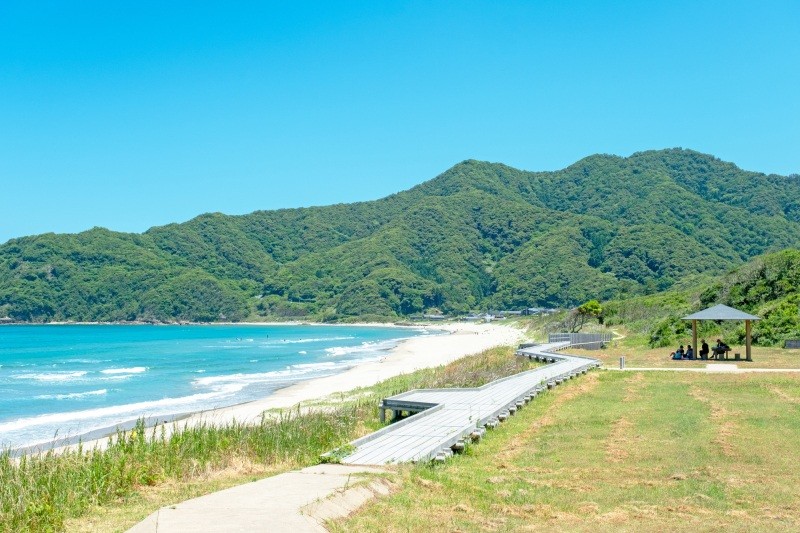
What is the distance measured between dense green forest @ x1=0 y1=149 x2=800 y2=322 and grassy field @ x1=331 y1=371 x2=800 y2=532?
10484 cm

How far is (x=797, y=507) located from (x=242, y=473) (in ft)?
19.4

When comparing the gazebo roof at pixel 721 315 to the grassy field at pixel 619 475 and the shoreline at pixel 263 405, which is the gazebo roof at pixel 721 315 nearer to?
the grassy field at pixel 619 475

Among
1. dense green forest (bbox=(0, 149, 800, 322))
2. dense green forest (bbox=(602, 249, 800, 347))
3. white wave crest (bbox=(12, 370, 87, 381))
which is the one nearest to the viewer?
dense green forest (bbox=(602, 249, 800, 347))

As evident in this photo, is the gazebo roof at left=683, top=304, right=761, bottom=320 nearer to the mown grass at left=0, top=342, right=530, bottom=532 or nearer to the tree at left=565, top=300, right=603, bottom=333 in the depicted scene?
the mown grass at left=0, top=342, right=530, bottom=532

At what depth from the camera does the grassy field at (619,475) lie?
6.34m

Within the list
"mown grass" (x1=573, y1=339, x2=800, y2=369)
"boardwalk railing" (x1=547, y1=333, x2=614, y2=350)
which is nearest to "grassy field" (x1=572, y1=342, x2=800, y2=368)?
"mown grass" (x1=573, y1=339, x2=800, y2=369)

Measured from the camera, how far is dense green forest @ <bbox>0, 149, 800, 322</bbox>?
133250mm

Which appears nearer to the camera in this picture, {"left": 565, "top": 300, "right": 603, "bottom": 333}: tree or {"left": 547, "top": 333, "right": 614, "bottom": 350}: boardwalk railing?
{"left": 547, "top": 333, "right": 614, "bottom": 350}: boardwalk railing

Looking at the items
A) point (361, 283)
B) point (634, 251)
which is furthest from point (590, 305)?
point (361, 283)

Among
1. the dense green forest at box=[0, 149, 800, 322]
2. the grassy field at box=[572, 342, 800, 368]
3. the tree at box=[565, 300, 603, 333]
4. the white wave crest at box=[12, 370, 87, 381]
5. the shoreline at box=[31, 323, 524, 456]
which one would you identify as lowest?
the white wave crest at box=[12, 370, 87, 381]

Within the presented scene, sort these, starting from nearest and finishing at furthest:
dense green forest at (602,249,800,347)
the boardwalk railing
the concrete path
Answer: the concrete path < dense green forest at (602,249,800,347) < the boardwalk railing

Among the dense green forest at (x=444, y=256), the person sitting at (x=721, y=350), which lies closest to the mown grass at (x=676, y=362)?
the person sitting at (x=721, y=350)

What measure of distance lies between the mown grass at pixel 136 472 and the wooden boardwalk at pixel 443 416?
865 mm

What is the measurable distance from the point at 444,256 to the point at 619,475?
151162 millimetres
